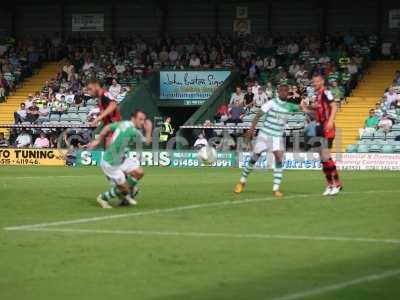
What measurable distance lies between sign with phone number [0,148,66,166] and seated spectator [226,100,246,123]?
6.38m

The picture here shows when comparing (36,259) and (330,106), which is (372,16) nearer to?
(330,106)

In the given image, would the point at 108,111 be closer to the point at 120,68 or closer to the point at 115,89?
the point at 115,89

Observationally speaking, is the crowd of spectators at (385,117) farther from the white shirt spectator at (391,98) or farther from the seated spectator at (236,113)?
the seated spectator at (236,113)

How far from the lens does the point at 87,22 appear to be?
2068 inches

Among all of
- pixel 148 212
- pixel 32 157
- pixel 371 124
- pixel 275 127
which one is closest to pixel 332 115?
pixel 275 127

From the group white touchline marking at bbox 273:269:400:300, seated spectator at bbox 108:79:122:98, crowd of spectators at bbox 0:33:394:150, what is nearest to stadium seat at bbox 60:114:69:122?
crowd of spectators at bbox 0:33:394:150

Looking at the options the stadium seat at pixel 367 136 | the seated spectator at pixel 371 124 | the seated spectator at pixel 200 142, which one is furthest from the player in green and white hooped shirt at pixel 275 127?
the seated spectator at pixel 200 142

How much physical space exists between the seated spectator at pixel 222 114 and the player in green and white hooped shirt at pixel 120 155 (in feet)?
75.8

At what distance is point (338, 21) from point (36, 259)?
37548 millimetres

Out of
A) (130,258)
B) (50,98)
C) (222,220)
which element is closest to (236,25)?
(50,98)

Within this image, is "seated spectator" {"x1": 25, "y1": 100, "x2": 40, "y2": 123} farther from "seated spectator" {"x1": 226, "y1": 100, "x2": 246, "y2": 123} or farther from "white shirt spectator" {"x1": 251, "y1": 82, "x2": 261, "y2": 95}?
"white shirt spectator" {"x1": 251, "y1": 82, "x2": 261, "y2": 95}

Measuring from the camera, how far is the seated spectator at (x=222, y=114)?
40.2m

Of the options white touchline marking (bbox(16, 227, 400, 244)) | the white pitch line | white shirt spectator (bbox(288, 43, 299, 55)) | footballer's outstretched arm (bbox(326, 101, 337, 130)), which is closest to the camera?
white touchline marking (bbox(16, 227, 400, 244))

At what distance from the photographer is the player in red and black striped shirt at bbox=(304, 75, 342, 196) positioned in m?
19.1
